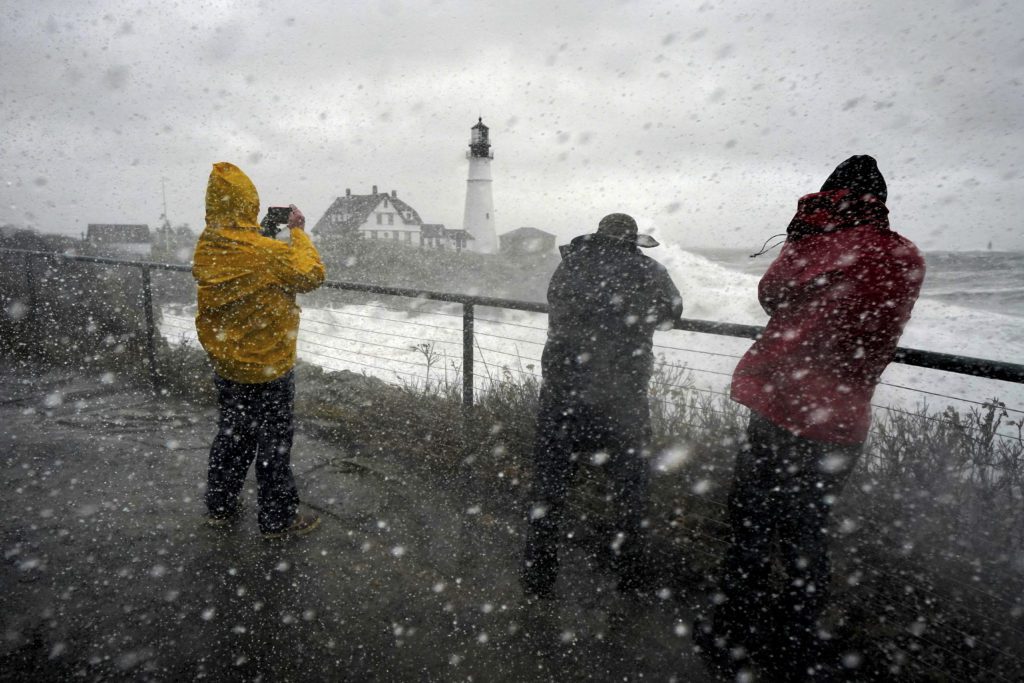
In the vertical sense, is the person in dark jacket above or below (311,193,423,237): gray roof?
below

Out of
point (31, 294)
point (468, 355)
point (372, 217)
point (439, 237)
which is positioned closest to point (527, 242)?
point (439, 237)

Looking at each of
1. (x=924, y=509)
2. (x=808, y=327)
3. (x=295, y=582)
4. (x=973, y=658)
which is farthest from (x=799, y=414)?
(x=295, y=582)

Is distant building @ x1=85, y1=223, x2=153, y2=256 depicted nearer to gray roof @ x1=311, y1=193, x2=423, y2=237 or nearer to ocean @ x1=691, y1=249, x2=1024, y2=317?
gray roof @ x1=311, y1=193, x2=423, y2=237

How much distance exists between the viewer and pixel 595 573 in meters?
2.62

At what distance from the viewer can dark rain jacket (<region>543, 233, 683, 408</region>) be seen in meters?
2.27

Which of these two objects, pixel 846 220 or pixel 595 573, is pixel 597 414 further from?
pixel 846 220

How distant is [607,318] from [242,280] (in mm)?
1777

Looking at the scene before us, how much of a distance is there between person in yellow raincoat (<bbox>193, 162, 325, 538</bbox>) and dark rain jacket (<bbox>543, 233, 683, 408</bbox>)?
4.35ft

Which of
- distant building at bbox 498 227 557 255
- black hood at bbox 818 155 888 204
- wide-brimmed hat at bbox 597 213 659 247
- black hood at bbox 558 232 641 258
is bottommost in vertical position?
black hood at bbox 558 232 641 258

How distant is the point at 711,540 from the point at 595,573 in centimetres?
71

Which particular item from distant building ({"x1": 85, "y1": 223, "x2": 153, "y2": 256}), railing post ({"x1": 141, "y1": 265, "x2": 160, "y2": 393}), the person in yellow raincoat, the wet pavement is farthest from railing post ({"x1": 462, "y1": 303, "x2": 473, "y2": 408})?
distant building ({"x1": 85, "y1": 223, "x2": 153, "y2": 256})

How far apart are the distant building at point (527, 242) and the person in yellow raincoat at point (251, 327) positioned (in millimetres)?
47687

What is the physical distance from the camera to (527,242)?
51.5m

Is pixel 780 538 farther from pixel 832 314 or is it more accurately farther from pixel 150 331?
pixel 150 331
